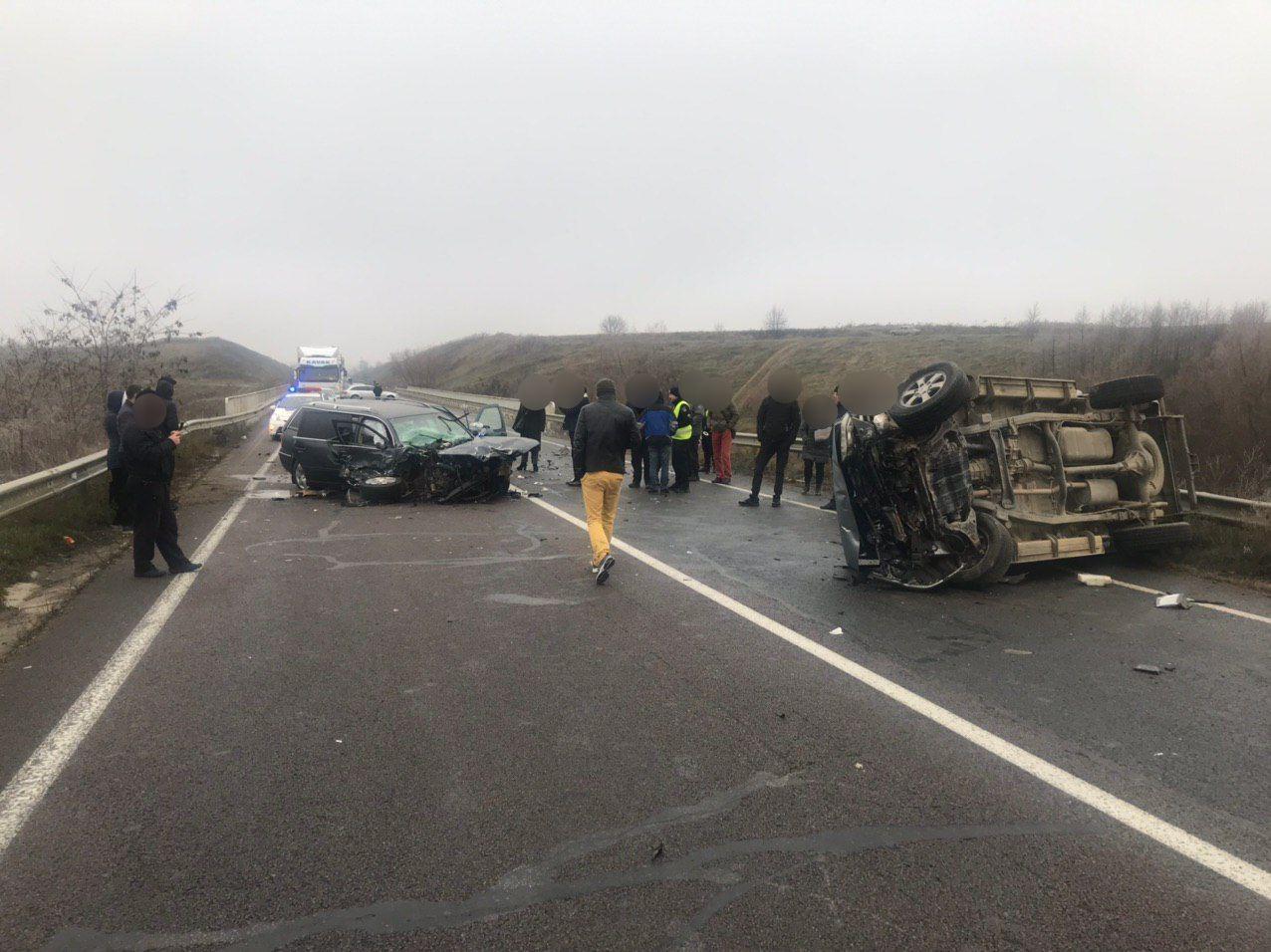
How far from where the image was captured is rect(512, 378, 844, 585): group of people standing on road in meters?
8.23

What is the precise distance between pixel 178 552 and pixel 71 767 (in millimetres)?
4679

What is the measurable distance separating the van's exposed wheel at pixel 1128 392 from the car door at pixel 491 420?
10106 millimetres

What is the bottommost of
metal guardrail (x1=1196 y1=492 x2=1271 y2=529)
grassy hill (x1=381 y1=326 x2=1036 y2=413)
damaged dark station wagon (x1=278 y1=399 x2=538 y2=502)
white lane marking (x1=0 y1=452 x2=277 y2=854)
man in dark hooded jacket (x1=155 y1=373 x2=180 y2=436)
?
white lane marking (x1=0 y1=452 x2=277 y2=854)

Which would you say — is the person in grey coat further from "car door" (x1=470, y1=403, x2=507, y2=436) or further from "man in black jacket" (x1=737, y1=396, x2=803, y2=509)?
"car door" (x1=470, y1=403, x2=507, y2=436)

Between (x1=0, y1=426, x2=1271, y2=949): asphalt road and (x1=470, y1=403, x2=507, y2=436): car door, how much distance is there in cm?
862

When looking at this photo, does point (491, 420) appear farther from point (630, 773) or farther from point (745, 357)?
point (745, 357)

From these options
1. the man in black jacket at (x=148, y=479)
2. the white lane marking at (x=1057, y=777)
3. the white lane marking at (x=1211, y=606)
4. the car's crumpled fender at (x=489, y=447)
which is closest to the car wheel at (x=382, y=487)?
the car's crumpled fender at (x=489, y=447)

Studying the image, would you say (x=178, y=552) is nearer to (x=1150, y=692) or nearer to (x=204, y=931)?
(x=204, y=931)

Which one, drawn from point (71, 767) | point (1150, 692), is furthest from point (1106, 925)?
point (71, 767)

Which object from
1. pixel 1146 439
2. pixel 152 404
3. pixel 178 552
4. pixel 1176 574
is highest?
pixel 152 404

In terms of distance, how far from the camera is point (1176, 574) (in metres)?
7.98

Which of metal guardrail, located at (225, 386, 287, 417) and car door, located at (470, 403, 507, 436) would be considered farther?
metal guardrail, located at (225, 386, 287, 417)

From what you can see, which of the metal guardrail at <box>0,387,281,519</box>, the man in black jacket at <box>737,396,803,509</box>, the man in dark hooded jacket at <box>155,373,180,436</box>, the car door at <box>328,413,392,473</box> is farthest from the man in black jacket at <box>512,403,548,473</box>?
the man in dark hooded jacket at <box>155,373,180,436</box>

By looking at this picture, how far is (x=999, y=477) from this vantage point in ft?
24.6
